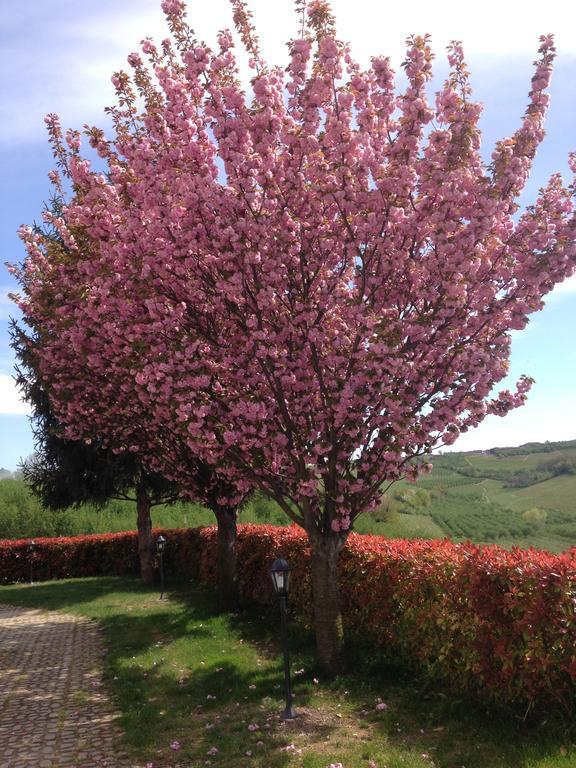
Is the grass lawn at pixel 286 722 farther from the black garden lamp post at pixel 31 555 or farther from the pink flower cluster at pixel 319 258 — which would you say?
the black garden lamp post at pixel 31 555

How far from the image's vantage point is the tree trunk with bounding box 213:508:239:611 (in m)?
13.5

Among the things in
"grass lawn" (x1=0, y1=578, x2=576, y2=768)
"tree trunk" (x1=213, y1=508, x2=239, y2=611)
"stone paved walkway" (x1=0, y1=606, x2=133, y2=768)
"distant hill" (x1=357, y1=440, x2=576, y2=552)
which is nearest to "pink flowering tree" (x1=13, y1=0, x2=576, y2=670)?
"grass lawn" (x1=0, y1=578, x2=576, y2=768)


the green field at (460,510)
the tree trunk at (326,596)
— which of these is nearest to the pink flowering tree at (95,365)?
the tree trunk at (326,596)

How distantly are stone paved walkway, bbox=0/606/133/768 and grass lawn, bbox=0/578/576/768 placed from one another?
30 cm

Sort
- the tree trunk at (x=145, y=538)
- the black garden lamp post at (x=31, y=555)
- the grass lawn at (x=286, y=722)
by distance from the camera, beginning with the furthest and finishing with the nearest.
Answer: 1. the black garden lamp post at (x=31, y=555)
2. the tree trunk at (x=145, y=538)
3. the grass lawn at (x=286, y=722)

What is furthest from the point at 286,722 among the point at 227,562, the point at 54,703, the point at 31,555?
the point at 31,555

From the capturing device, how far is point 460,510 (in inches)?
925

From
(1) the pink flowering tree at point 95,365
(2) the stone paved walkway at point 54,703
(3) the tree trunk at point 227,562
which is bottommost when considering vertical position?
(2) the stone paved walkway at point 54,703

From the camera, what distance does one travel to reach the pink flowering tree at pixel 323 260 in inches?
271

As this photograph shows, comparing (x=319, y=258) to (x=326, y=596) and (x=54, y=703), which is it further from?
(x=54, y=703)

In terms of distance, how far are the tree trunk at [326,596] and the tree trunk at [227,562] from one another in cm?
544

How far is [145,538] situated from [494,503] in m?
12.5

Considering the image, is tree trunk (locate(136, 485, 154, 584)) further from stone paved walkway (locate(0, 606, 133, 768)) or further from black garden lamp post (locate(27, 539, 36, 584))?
black garden lamp post (locate(27, 539, 36, 584))

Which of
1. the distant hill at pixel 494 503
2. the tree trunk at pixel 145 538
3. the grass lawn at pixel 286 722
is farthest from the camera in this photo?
the tree trunk at pixel 145 538
